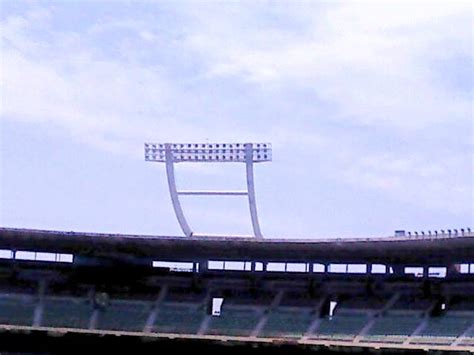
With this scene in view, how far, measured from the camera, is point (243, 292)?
141 feet

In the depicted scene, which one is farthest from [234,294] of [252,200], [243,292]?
[252,200]

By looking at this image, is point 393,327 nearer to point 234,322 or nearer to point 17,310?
point 234,322

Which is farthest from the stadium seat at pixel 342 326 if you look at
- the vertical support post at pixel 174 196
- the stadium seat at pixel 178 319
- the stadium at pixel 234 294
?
the vertical support post at pixel 174 196

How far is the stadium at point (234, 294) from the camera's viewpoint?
38.2 metres

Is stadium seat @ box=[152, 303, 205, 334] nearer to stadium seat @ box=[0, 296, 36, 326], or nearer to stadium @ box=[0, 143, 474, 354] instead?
stadium @ box=[0, 143, 474, 354]

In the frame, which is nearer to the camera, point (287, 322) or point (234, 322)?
point (287, 322)

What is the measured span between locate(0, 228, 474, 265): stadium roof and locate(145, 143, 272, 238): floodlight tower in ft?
30.8

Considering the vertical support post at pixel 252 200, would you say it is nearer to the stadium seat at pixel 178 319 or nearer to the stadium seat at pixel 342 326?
the stadium seat at pixel 178 319

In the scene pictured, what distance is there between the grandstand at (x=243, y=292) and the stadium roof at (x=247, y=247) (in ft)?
0.17

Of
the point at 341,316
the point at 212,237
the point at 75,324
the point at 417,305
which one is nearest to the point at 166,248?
the point at 212,237

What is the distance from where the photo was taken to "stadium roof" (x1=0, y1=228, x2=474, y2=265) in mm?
38500

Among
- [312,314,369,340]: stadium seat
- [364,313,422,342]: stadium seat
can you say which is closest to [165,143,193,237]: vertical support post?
[312,314,369,340]: stadium seat

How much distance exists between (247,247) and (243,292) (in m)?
3.17

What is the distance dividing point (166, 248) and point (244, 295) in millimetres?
4248
